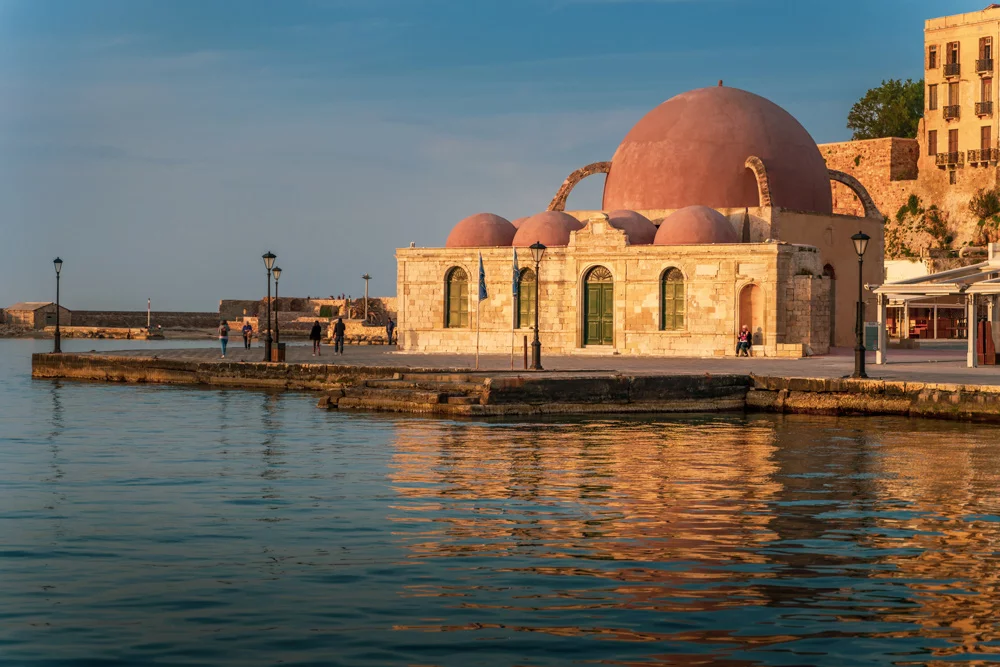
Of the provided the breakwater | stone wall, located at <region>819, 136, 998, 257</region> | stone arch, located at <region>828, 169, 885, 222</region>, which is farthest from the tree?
the breakwater

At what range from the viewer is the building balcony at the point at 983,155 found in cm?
6425

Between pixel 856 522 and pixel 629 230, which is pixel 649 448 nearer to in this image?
pixel 856 522

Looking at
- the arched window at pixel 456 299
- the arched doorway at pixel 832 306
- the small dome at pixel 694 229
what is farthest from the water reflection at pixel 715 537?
the arched doorway at pixel 832 306

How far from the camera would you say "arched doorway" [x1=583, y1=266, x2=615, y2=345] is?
38312 mm

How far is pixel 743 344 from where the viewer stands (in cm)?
3497

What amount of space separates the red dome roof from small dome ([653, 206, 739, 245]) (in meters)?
2.65

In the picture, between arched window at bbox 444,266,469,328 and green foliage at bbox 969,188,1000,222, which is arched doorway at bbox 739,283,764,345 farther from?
green foliage at bbox 969,188,1000,222

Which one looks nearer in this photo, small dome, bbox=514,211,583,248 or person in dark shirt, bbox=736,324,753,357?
person in dark shirt, bbox=736,324,753,357

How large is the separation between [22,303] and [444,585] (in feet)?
270

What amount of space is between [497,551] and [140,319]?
246ft

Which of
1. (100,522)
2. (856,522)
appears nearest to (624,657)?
(856,522)

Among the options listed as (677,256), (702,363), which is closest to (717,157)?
(677,256)

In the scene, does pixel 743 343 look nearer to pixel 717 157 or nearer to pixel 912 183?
pixel 717 157

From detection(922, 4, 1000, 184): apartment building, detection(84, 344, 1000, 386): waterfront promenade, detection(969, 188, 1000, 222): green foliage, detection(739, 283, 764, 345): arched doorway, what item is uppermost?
detection(922, 4, 1000, 184): apartment building
